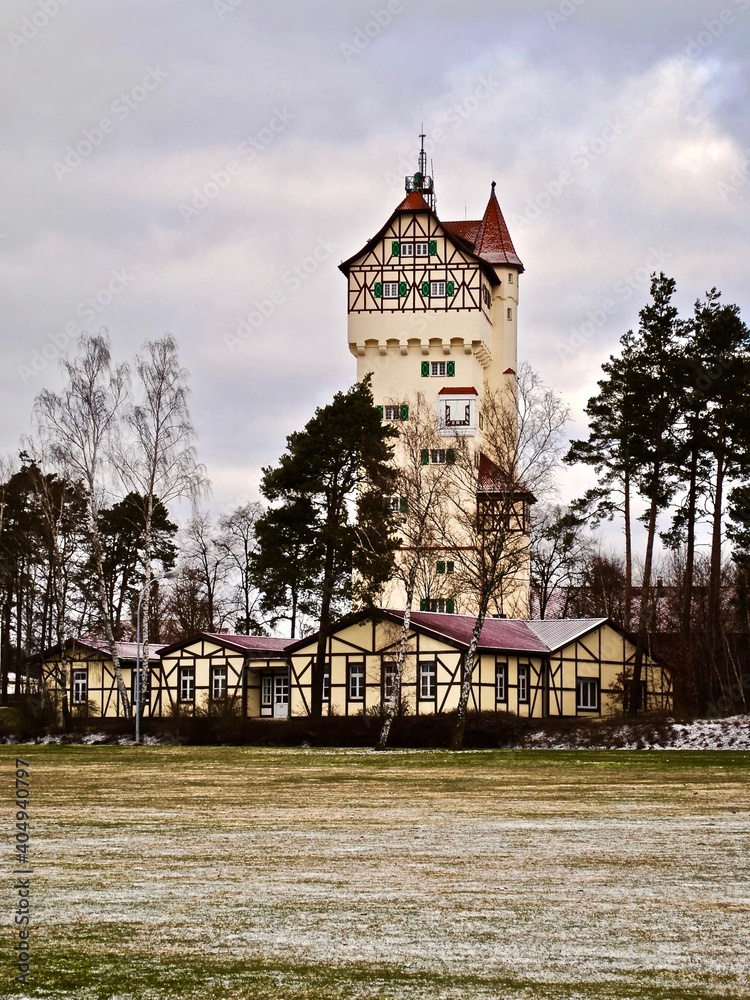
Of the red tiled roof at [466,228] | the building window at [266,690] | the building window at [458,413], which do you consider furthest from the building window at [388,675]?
the red tiled roof at [466,228]

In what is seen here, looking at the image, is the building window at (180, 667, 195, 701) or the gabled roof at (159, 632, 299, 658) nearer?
the gabled roof at (159, 632, 299, 658)

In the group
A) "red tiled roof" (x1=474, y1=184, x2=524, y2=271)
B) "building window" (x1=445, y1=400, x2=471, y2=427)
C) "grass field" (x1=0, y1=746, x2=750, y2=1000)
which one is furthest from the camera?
"red tiled roof" (x1=474, y1=184, x2=524, y2=271)

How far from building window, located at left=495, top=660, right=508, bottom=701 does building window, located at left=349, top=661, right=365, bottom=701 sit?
4.51 metres

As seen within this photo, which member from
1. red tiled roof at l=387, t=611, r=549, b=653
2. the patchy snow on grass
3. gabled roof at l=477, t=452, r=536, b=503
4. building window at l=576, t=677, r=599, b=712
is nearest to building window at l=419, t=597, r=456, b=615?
red tiled roof at l=387, t=611, r=549, b=653

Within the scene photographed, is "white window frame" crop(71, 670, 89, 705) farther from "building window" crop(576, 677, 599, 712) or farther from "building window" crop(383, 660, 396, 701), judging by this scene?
"building window" crop(576, 677, 599, 712)

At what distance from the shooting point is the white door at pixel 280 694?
5269cm

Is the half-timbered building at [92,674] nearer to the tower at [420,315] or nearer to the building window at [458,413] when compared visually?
the tower at [420,315]

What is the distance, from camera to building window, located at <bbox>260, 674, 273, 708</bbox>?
53312 millimetres

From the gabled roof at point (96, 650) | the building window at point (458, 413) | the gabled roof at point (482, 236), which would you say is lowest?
the gabled roof at point (96, 650)

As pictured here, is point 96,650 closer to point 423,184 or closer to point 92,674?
point 92,674

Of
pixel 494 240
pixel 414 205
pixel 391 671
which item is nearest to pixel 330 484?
pixel 391 671

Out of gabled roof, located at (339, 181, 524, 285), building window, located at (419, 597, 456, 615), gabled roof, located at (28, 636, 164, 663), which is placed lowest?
gabled roof, located at (28, 636, 164, 663)

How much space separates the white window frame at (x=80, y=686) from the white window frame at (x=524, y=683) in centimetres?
1897

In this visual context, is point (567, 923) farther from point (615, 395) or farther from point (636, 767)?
point (615, 395)
